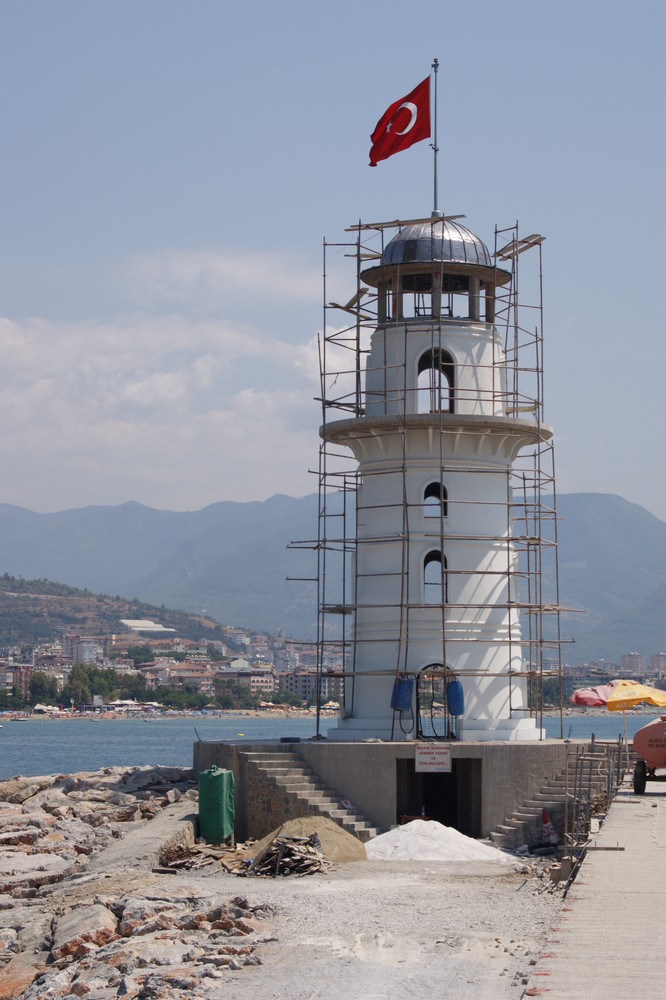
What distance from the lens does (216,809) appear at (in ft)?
88.8

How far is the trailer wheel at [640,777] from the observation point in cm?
2678

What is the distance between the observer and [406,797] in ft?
97.0

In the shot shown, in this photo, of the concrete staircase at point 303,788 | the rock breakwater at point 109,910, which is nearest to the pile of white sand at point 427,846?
the concrete staircase at point 303,788

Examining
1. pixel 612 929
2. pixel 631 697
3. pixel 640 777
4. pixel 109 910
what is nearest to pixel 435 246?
pixel 631 697

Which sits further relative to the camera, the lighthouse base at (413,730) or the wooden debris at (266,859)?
the lighthouse base at (413,730)

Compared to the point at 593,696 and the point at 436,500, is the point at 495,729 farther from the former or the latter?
the point at 436,500

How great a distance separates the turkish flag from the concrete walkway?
51.0ft

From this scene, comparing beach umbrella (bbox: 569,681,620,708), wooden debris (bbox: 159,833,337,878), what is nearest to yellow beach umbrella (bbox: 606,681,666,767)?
beach umbrella (bbox: 569,681,620,708)

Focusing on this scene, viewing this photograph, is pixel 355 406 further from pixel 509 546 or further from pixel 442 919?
pixel 442 919

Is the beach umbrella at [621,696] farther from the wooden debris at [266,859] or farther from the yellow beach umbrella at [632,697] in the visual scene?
the wooden debris at [266,859]

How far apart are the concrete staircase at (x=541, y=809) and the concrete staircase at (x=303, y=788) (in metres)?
2.33

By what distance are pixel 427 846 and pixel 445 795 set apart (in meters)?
4.15

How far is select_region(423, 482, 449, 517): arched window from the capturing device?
3152 cm

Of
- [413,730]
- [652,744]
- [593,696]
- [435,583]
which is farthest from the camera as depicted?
[435,583]
